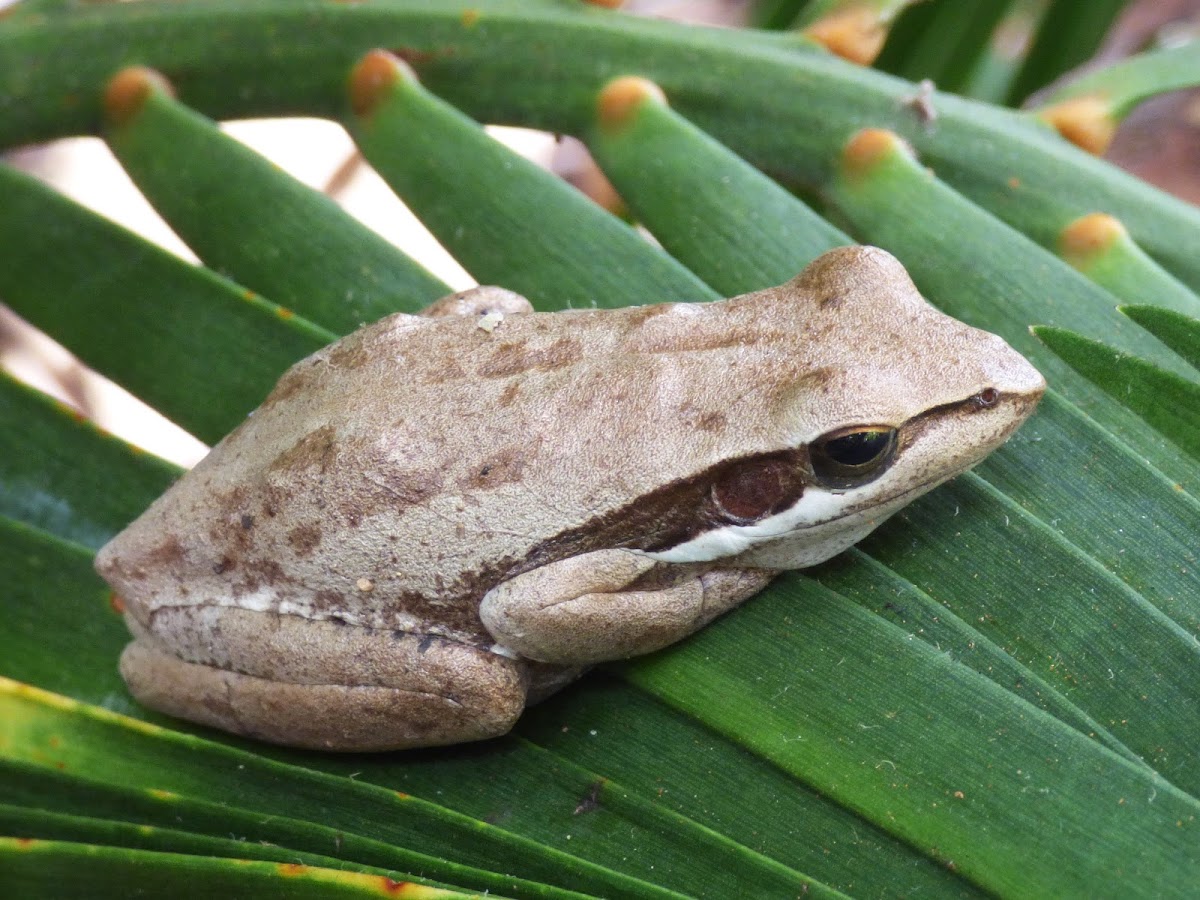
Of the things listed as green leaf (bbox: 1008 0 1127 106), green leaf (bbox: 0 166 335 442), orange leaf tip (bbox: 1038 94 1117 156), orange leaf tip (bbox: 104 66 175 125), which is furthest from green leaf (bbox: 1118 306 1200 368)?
orange leaf tip (bbox: 104 66 175 125)

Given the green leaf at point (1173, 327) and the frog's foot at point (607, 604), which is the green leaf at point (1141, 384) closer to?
the green leaf at point (1173, 327)

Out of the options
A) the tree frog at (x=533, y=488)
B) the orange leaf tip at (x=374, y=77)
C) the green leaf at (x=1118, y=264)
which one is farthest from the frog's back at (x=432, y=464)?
the green leaf at (x=1118, y=264)

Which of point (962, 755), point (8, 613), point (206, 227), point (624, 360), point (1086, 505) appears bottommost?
point (8, 613)

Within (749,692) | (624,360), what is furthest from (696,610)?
(624,360)

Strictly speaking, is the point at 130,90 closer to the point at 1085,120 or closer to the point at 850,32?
the point at 850,32

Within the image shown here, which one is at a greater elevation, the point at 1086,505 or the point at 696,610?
the point at 1086,505

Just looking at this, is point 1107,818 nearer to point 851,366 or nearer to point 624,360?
point 851,366
